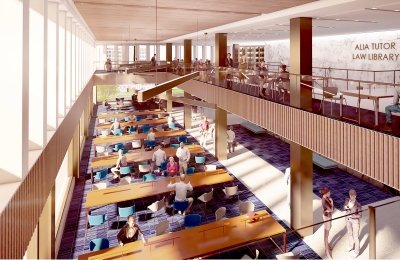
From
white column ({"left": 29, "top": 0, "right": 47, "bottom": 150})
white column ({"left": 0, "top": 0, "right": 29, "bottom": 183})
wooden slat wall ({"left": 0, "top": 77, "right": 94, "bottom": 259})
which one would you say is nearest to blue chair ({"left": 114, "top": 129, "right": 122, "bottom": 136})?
wooden slat wall ({"left": 0, "top": 77, "right": 94, "bottom": 259})

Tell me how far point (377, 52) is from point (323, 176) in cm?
683

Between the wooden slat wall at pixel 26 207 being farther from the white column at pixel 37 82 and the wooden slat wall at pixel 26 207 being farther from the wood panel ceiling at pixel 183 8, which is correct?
the wood panel ceiling at pixel 183 8

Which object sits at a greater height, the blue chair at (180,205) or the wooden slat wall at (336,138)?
the wooden slat wall at (336,138)

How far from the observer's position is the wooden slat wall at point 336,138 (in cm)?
595

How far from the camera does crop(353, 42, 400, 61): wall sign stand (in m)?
14.8

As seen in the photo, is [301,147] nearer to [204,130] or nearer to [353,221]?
[353,221]

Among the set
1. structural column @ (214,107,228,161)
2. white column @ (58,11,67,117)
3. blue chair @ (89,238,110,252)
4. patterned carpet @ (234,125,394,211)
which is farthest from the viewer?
structural column @ (214,107,228,161)

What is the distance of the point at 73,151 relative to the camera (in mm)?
12930

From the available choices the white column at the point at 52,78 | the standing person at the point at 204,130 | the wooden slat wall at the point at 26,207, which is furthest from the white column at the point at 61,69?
the standing person at the point at 204,130

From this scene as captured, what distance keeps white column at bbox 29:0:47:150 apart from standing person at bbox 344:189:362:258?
6.81 m

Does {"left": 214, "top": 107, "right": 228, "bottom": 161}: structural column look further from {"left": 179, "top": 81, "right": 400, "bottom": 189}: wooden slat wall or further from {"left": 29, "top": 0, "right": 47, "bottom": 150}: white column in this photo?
{"left": 29, "top": 0, "right": 47, "bottom": 150}: white column

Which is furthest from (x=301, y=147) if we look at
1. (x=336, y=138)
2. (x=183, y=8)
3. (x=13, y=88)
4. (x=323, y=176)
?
(x=13, y=88)

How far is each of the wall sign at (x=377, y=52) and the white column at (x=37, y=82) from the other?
14.9 m

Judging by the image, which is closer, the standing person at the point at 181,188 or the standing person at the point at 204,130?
the standing person at the point at 181,188
